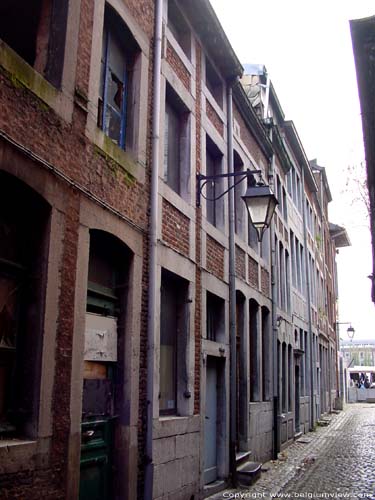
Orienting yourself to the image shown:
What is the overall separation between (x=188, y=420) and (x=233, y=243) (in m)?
3.99

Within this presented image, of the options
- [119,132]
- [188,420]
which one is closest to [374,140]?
[119,132]

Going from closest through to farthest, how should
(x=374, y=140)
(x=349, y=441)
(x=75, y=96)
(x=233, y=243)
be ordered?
(x=75, y=96) → (x=374, y=140) → (x=233, y=243) → (x=349, y=441)

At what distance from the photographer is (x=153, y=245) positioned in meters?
7.77

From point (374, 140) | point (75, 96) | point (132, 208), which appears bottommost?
point (132, 208)

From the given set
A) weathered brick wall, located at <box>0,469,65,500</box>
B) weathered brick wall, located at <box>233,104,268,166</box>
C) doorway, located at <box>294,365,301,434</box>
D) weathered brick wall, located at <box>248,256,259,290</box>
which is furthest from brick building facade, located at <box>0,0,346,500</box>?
doorway, located at <box>294,365,301,434</box>

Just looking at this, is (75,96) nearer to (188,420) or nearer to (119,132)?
(119,132)

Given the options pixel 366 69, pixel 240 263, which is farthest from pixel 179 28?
pixel 240 263

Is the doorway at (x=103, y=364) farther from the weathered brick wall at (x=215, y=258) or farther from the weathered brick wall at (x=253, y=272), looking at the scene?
the weathered brick wall at (x=253, y=272)

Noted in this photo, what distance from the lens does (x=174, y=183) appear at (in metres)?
→ 9.52

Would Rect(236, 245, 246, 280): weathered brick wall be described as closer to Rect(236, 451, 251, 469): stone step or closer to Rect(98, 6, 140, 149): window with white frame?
Rect(236, 451, 251, 469): stone step

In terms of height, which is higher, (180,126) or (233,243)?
(180,126)

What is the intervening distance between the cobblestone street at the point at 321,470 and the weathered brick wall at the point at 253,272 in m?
3.94

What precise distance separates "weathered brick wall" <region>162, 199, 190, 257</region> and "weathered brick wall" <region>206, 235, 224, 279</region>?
3.92 feet

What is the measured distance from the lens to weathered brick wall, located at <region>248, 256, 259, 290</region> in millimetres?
13453
